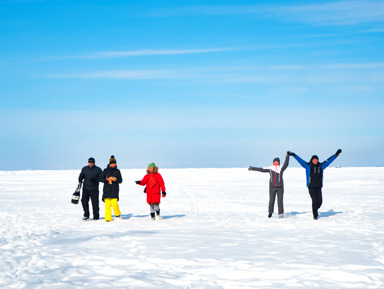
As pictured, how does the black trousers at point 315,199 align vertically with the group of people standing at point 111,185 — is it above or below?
below

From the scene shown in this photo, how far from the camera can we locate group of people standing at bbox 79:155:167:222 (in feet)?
43.4

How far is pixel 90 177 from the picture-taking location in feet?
44.2

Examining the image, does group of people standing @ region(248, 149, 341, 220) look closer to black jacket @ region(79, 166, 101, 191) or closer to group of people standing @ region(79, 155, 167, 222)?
A: group of people standing @ region(79, 155, 167, 222)

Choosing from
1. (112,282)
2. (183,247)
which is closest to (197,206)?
(183,247)

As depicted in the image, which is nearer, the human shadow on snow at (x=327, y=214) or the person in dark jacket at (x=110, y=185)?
the person in dark jacket at (x=110, y=185)

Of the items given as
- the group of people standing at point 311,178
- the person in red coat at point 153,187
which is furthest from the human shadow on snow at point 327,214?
the person in red coat at point 153,187

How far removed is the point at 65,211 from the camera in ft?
54.2

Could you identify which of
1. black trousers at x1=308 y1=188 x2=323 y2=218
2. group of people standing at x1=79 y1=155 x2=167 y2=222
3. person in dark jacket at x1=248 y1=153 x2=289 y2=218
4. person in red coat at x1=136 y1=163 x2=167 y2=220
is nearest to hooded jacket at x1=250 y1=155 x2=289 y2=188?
person in dark jacket at x1=248 y1=153 x2=289 y2=218

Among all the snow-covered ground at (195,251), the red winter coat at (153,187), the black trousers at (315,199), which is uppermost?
the red winter coat at (153,187)

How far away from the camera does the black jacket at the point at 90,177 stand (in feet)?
44.2

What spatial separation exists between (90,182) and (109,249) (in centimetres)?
498

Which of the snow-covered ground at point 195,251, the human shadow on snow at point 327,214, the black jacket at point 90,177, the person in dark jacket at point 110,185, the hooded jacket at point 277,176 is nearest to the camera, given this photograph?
the snow-covered ground at point 195,251

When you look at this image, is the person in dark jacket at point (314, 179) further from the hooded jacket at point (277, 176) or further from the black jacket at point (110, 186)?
the black jacket at point (110, 186)

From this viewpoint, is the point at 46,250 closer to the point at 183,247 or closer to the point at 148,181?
the point at 183,247
